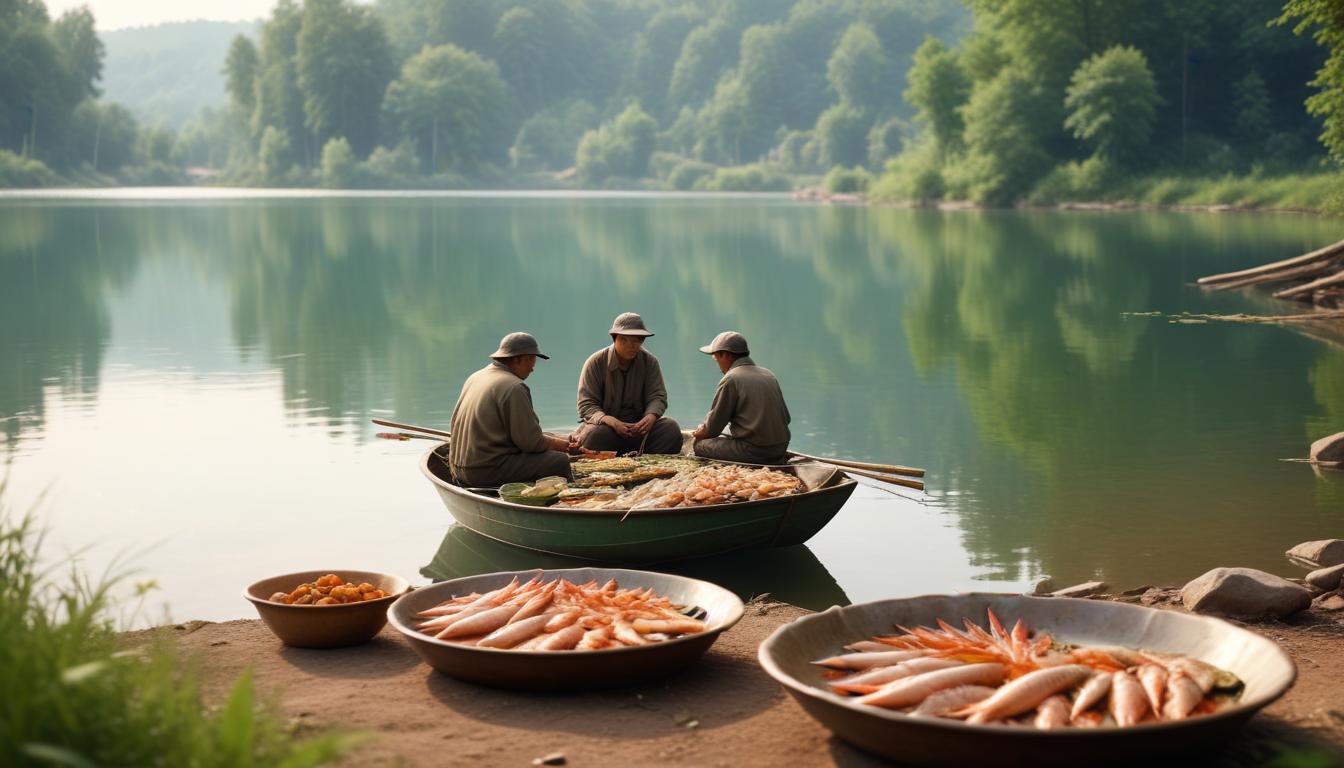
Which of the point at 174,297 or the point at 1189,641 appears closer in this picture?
the point at 1189,641

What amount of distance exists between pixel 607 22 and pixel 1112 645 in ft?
647

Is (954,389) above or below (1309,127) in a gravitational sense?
below

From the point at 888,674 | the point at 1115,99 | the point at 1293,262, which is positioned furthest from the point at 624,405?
the point at 1115,99

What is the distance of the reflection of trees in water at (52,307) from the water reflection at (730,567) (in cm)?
680

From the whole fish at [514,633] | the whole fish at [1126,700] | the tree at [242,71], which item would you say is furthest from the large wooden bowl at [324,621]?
the tree at [242,71]

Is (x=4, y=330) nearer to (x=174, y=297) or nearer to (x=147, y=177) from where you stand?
(x=174, y=297)

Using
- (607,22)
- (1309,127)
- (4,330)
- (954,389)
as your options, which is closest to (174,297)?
(4,330)

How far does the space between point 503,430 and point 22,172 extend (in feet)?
340

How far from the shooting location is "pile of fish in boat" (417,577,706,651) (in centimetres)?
695

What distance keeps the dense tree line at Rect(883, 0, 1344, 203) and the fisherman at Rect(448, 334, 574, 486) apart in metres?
59.5

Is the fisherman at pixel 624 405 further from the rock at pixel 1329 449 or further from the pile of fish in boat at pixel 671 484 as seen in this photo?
the rock at pixel 1329 449

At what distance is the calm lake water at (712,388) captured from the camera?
1139cm

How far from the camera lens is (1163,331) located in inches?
1011

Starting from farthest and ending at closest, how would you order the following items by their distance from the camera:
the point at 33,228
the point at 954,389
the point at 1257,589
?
the point at 33,228 → the point at 954,389 → the point at 1257,589
